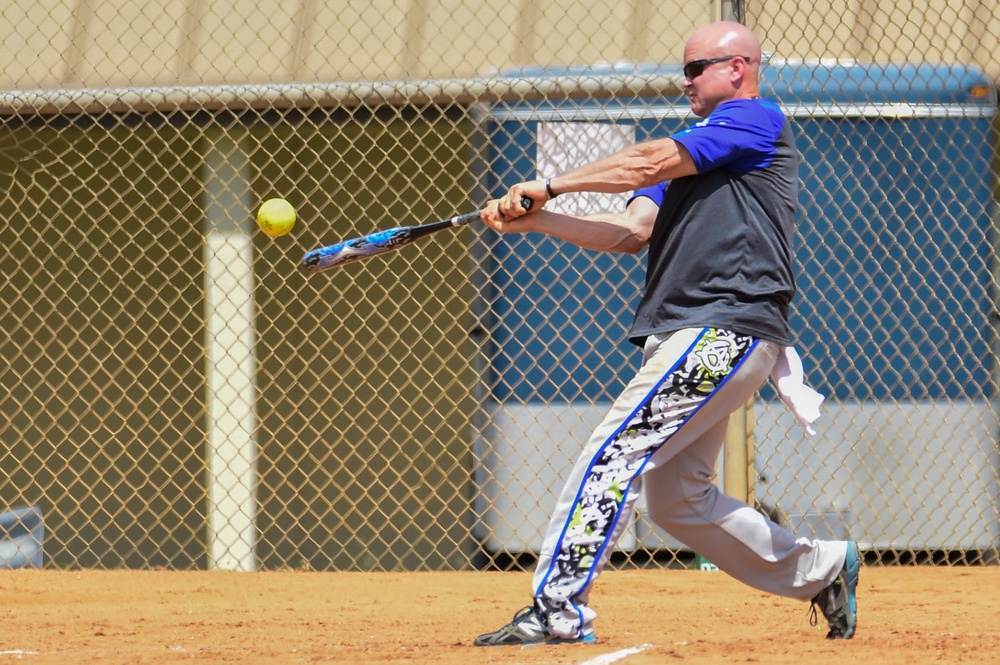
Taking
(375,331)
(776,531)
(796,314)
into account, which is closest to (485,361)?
(375,331)

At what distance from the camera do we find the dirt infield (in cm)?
352

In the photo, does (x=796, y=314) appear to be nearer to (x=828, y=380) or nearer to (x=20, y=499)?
(x=828, y=380)

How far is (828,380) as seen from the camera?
594 centimetres

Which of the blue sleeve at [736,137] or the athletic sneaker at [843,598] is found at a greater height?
the blue sleeve at [736,137]

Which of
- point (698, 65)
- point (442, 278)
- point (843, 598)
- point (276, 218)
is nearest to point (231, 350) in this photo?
point (442, 278)

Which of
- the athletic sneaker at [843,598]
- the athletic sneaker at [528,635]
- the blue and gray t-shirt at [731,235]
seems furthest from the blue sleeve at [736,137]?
the athletic sneaker at [528,635]

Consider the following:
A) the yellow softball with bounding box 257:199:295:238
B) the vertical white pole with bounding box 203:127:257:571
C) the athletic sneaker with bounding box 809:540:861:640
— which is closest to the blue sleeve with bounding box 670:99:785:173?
the athletic sneaker with bounding box 809:540:861:640

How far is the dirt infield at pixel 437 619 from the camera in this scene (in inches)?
139

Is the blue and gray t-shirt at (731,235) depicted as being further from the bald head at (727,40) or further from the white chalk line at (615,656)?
the white chalk line at (615,656)

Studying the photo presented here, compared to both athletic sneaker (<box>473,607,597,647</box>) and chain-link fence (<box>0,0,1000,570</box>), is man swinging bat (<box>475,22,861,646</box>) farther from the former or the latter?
chain-link fence (<box>0,0,1000,570</box>)

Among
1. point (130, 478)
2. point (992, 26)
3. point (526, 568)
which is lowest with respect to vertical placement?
point (526, 568)

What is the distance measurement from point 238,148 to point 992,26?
3900 mm

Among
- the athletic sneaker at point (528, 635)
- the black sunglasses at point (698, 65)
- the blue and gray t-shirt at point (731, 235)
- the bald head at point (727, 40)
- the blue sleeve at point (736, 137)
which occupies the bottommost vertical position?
the athletic sneaker at point (528, 635)

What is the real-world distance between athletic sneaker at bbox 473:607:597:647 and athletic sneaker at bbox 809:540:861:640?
0.75m
